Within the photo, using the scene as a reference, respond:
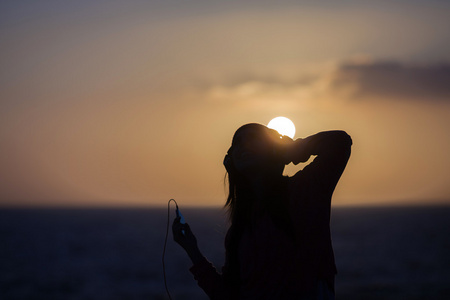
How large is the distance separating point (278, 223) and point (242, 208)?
0.82 ft

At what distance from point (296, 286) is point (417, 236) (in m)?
61.3

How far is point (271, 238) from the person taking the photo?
3244 millimetres

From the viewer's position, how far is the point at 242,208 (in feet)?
11.2

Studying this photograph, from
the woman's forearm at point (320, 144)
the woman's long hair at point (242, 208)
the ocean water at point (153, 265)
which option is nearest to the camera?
the woman's forearm at point (320, 144)

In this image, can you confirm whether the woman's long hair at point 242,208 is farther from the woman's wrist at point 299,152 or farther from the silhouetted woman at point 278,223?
the woman's wrist at point 299,152

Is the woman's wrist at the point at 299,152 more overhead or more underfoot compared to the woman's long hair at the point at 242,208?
more overhead

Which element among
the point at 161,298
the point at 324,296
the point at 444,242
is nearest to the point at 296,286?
the point at 324,296

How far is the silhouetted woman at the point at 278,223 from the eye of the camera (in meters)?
3.17

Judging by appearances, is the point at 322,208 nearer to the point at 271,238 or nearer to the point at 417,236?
the point at 271,238

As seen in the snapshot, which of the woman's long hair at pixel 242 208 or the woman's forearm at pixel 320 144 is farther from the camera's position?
the woman's long hair at pixel 242 208

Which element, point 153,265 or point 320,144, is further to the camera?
point 153,265

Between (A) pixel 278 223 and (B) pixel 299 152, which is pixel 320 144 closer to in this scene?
(B) pixel 299 152

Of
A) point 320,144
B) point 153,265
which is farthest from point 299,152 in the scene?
point 153,265

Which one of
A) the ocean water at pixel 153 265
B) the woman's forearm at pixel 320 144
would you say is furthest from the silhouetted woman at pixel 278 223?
the ocean water at pixel 153 265
